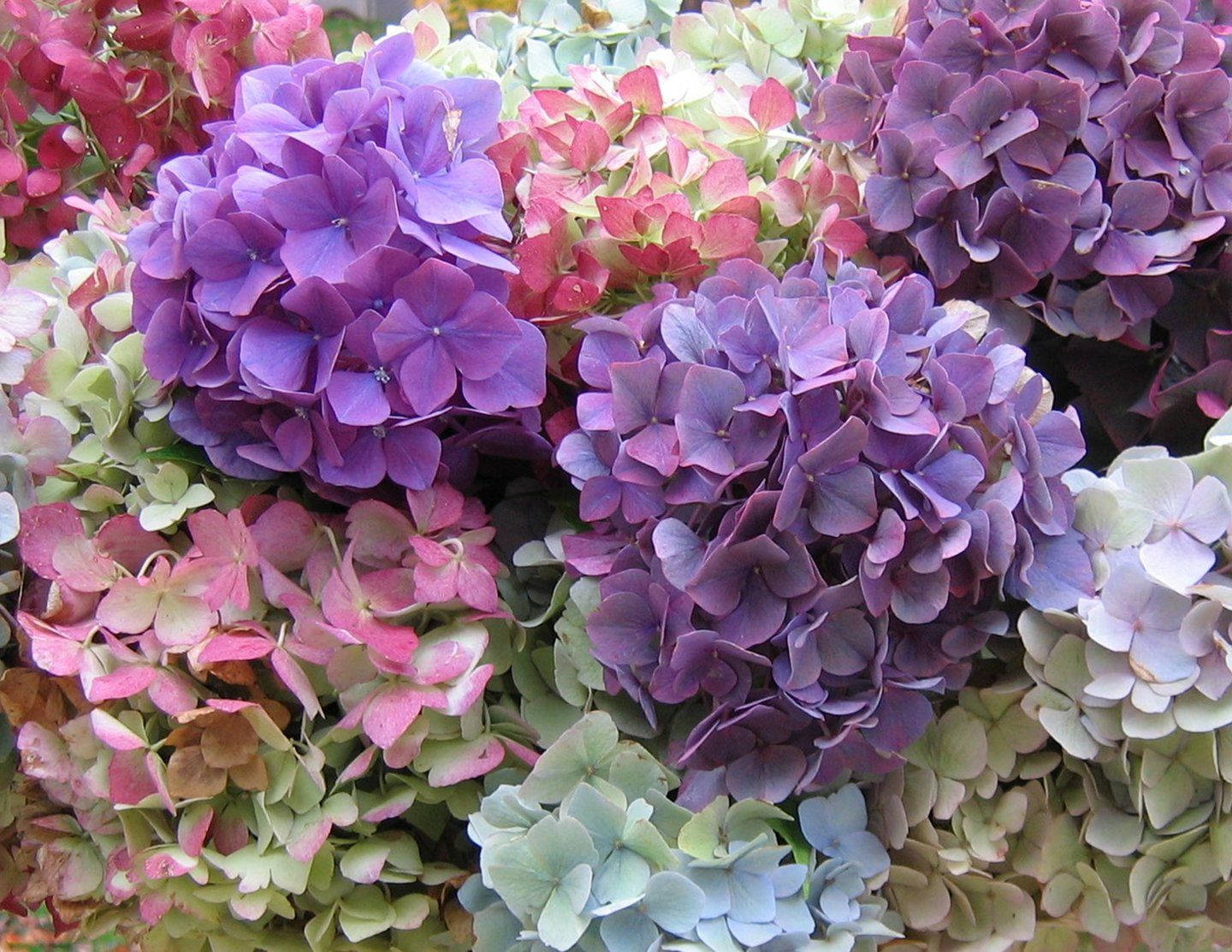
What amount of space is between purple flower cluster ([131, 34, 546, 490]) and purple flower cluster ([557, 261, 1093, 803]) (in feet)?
0.24

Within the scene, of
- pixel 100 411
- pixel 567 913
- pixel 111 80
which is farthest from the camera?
pixel 111 80

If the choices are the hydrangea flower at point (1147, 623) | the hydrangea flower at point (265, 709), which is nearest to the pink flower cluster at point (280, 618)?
the hydrangea flower at point (265, 709)

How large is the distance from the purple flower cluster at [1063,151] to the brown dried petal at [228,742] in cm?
48

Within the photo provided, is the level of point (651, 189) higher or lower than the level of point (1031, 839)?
higher

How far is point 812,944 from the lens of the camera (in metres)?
0.60

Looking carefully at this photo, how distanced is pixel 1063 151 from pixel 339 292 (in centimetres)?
44

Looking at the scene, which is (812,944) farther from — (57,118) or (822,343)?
(57,118)

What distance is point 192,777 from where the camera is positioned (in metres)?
0.61

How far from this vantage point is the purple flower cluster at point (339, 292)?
24.3 inches

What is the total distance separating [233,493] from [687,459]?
28cm

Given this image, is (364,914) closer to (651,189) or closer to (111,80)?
(651,189)

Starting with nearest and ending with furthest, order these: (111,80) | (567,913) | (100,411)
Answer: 1. (567,913)
2. (100,411)
3. (111,80)

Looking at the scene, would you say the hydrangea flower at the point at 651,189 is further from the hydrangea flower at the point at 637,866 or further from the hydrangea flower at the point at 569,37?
the hydrangea flower at the point at 637,866

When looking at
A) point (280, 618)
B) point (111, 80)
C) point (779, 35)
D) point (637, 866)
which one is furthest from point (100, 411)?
point (779, 35)
